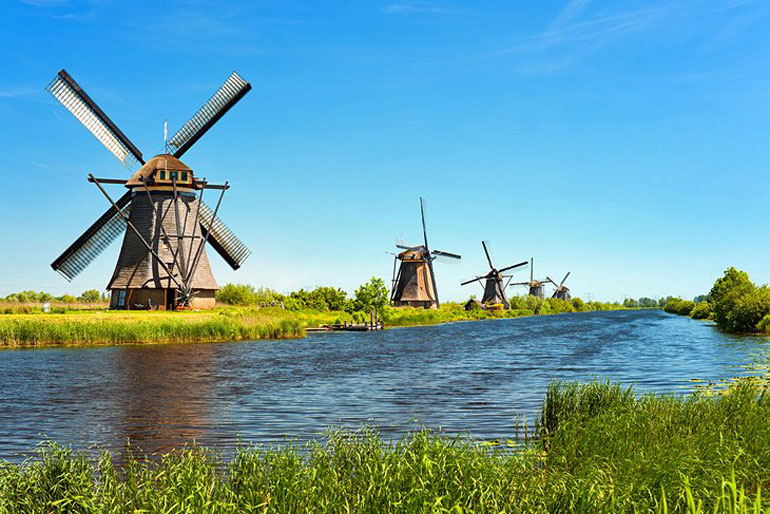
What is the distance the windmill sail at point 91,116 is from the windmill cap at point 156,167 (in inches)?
62.9

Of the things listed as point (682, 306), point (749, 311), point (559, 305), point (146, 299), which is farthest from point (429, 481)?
point (559, 305)

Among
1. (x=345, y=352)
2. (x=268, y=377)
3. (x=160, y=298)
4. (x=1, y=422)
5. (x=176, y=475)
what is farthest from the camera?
(x=160, y=298)

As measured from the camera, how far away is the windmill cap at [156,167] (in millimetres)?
41531

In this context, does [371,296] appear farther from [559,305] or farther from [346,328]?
[559,305]

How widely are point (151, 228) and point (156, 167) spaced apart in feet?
13.2

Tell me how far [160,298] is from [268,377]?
22.1m

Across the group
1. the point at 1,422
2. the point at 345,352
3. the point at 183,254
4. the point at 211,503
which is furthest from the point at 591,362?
the point at 183,254

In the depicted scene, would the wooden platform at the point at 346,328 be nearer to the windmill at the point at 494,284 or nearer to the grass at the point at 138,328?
the grass at the point at 138,328

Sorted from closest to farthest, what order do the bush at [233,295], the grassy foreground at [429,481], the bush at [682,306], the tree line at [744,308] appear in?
the grassy foreground at [429,481], the tree line at [744,308], the bush at [233,295], the bush at [682,306]

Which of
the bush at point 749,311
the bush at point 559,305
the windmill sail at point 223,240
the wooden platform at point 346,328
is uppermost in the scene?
the windmill sail at point 223,240

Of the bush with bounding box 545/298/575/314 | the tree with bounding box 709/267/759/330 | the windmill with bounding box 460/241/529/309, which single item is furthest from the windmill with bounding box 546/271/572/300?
the tree with bounding box 709/267/759/330

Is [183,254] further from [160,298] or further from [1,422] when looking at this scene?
[1,422]

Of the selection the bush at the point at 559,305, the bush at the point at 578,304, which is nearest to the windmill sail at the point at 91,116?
the bush at the point at 559,305

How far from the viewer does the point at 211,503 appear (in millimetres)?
5949
